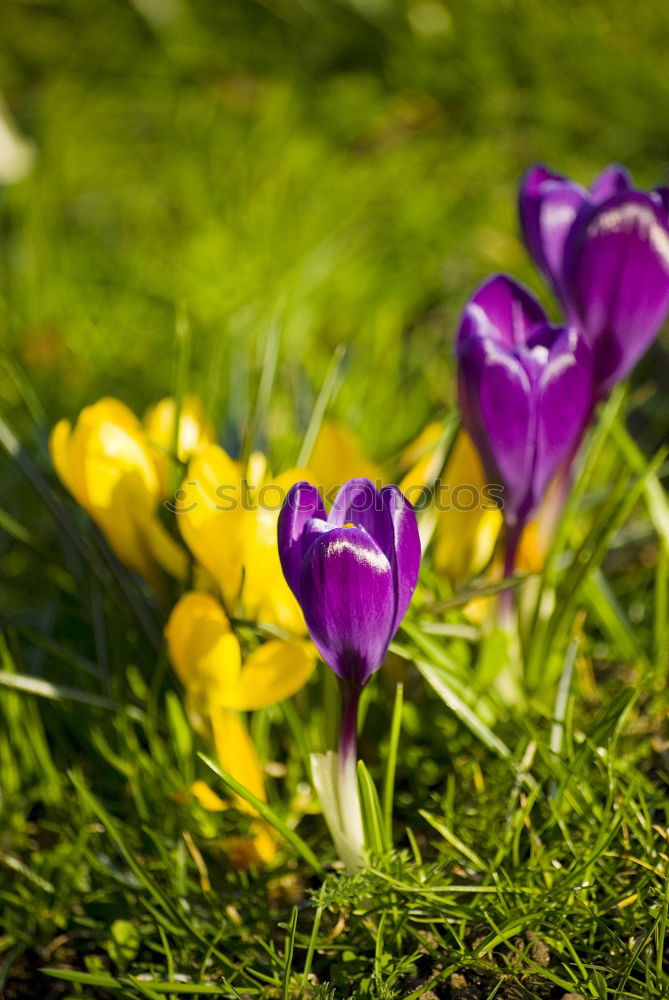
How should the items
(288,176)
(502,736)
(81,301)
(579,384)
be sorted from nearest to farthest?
(579,384)
(502,736)
(81,301)
(288,176)

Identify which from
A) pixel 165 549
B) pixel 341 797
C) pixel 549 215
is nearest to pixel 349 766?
pixel 341 797

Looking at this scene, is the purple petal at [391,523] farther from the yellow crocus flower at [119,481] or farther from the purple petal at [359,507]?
the yellow crocus flower at [119,481]

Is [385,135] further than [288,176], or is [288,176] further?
[385,135]

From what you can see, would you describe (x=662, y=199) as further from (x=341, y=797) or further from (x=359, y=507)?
(x=341, y=797)

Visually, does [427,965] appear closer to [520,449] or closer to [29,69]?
[520,449]

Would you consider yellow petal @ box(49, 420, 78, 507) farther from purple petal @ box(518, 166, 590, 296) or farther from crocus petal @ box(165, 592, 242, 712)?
purple petal @ box(518, 166, 590, 296)

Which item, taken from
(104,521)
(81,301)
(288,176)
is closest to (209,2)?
(288,176)

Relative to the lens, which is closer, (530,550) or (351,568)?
(351,568)
